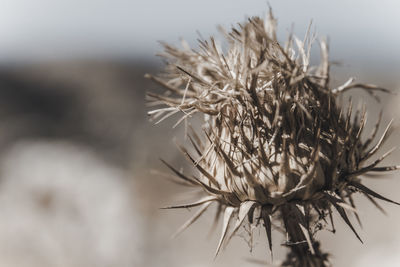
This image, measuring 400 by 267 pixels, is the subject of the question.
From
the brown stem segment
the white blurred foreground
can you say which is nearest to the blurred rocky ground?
the white blurred foreground

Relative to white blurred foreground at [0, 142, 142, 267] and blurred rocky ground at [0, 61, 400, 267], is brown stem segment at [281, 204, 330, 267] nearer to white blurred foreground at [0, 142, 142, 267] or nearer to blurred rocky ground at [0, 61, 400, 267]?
blurred rocky ground at [0, 61, 400, 267]

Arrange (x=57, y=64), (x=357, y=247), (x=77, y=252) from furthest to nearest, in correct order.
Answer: (x=57, y=64)
(x=77, y=252)
(x=357, y=247)

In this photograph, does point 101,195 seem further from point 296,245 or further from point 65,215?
point 296,245

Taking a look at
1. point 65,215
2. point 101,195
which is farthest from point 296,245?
point 101,195

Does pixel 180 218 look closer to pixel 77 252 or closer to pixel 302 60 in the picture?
pixel 77 252

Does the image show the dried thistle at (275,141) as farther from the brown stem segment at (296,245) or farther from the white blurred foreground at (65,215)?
the white blurred foreground at (65,215)

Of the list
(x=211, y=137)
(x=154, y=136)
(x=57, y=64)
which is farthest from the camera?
(x=57, y=64)

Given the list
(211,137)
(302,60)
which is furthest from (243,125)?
(302,60)
